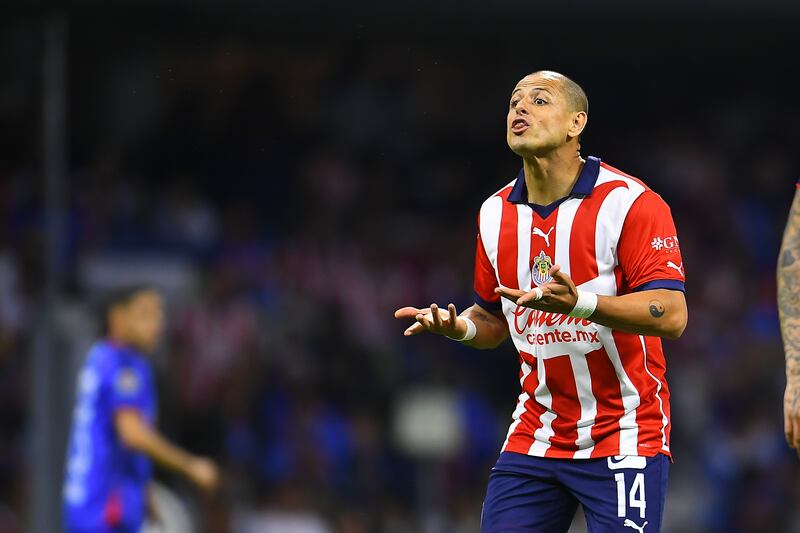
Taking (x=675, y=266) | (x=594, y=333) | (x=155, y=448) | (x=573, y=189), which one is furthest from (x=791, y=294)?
(x=155, y=448)

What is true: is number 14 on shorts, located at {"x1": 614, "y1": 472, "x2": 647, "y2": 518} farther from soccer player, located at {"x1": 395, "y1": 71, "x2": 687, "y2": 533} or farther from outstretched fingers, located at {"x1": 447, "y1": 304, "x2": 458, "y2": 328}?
outstretched fingers, located at {"x1": 447, "y1": 304, "x2": 458, "y2": 328}

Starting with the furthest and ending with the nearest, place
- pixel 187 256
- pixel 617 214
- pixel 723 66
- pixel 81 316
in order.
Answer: pixel 723 66
pixel 187 256
pixel 81 316
pixel 617 214

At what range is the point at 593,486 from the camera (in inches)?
172

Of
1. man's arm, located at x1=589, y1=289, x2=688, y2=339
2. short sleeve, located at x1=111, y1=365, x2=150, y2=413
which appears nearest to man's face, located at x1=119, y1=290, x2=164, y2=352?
short sleeve, located at x1=111, y1=365, x2=150, y2=413

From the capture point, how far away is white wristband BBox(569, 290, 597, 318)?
402cm

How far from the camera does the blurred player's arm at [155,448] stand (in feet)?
21.5

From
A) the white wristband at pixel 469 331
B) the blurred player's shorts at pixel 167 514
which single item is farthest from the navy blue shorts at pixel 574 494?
the blurred player's shorts at pixel 167 514

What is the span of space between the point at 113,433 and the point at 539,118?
3530mm

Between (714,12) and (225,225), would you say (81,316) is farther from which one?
(714,12)

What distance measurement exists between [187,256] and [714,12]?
15.4 feet

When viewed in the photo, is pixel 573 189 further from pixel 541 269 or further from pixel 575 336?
pixel 575 336

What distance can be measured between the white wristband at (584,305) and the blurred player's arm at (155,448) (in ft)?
9.85

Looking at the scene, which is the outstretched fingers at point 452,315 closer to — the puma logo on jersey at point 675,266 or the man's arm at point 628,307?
the man's arm at point 628,307

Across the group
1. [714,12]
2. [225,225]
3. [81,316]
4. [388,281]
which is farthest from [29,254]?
[714,12]
